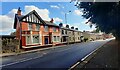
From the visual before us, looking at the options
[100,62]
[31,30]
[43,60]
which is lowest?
[43,60]

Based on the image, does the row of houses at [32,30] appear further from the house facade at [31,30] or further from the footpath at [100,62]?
the footpath at [100,62]

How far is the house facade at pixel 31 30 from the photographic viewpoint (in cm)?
4400

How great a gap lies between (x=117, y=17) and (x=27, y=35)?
1175 inches

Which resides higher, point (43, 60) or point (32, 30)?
point (32, 30)

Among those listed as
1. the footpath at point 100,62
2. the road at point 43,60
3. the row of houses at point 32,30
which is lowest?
the road at point 43,60

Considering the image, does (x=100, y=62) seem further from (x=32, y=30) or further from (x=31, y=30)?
(x=32, y=30)

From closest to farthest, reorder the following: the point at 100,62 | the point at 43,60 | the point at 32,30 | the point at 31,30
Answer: the point at 100,62, the point at 43,60, the point at 31,30, the point at 32,30

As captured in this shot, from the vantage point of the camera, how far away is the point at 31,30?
4569cm

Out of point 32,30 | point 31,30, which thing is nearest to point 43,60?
point 31,30

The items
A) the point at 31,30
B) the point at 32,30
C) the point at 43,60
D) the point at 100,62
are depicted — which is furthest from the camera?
the point at 32,30

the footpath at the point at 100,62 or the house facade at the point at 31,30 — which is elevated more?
the house facade at the point at 31,30

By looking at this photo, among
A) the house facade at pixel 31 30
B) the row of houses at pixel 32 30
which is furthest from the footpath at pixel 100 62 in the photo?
the house facade at pixel 31 30

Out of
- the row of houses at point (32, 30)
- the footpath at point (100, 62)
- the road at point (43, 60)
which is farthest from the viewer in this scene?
the row of houses at point (32, 30)

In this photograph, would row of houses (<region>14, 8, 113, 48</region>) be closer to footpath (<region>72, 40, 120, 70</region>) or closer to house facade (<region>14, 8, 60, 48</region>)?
house facade (<region>14, 8, 60, 48</region>)
